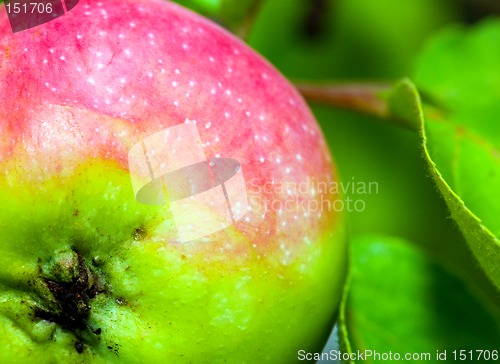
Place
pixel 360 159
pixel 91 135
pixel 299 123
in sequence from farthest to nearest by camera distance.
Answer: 1. pixel 360 159
2. pixel 299 123
3. pixel 91 135

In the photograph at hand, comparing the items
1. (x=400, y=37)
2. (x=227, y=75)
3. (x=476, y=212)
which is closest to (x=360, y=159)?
(x=400, y=37)

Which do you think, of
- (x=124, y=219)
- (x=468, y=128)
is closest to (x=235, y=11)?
(x=468, y=128)

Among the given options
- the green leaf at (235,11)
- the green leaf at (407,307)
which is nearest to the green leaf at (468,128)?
the green leaf at (407,307)

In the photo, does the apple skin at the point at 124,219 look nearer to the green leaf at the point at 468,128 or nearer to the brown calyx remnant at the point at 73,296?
the brown calyx remnant at the point at 73,296

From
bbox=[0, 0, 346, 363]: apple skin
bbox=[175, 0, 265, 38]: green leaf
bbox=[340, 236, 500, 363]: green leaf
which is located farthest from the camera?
bbox=[175, 0, 265, 38]: green leaf

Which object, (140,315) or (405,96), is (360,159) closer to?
(405,96)

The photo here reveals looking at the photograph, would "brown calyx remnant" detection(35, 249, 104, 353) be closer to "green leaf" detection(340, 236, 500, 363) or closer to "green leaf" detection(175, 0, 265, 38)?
"green leaf" detection(340, 236, 500, 363)

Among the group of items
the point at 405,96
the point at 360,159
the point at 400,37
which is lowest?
the point at 360,159

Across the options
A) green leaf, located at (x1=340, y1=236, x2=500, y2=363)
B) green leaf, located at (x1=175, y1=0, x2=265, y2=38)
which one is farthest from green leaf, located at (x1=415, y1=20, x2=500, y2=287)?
green leaf, located at (x1=175, y1=0, x2=265, y2=38)

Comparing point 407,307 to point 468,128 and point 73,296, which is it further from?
point 73,296
